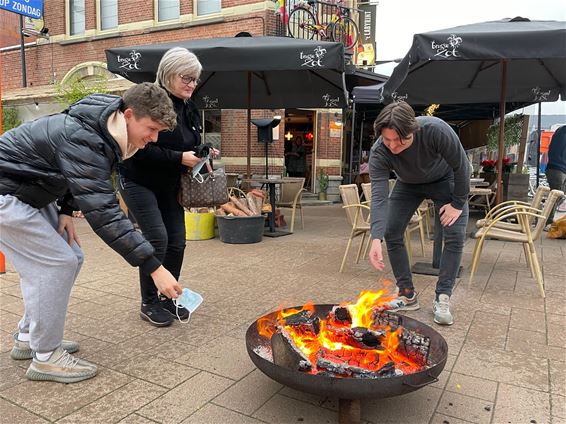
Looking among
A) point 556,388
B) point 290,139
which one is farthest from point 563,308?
point 290,139

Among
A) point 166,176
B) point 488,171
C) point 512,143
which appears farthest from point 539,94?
point 166,176

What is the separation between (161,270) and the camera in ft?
6.70

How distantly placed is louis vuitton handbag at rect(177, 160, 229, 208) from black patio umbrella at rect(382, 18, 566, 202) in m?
2.91

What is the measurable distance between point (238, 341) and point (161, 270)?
1143 mm

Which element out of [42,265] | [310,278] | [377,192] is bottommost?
[310,278]

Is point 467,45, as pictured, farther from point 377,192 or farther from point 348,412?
point 348,412

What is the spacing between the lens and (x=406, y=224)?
3.63 metres

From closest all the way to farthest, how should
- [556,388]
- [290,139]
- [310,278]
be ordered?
[556,388], [310,278], [290,139]

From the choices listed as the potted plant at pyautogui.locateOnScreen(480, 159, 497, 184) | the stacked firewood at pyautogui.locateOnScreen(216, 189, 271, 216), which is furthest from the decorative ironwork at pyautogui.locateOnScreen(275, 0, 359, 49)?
the stacked firewood at pyautogui.locateOnScreen(216, 189, 271, 216)

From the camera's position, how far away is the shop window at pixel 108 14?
49.4ft

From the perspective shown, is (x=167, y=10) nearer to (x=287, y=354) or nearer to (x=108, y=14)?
(x=108, y=14)

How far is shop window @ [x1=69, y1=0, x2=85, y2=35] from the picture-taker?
51.8ft

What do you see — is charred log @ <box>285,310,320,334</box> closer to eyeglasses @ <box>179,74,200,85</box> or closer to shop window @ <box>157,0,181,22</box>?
eyeglasses @ <box>179,74,200,85</box>

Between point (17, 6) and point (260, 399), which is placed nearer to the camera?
point (260, 399)
